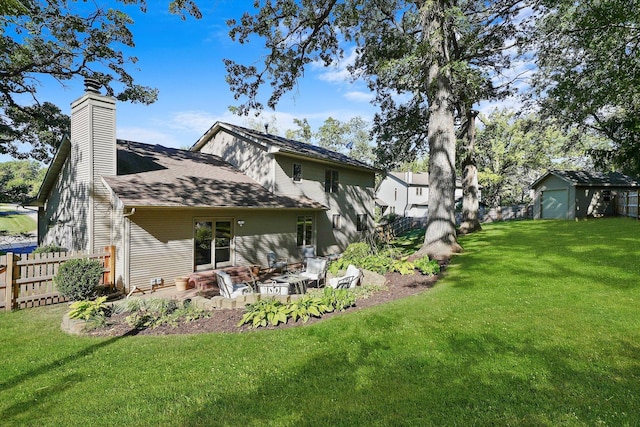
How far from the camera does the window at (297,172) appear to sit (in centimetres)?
1565

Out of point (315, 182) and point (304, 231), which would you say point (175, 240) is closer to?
point (304, 231)

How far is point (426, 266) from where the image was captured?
9406 millimetres

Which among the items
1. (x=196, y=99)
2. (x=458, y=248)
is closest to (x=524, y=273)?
(x=458, y=248)

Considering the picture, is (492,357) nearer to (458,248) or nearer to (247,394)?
(247,394)

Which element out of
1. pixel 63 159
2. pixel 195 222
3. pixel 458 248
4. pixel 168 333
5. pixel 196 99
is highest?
pixel 196 99

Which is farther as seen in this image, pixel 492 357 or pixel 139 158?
pixel 139 158

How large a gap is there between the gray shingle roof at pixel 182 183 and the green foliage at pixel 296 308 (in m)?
5.17

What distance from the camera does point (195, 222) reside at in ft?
36.2

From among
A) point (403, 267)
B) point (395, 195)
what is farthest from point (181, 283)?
point (395, 195)

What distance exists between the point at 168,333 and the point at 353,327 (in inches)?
144

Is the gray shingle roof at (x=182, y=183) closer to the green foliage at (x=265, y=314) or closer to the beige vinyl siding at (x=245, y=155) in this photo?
the beige vinyl siding at (x=245, y=155)

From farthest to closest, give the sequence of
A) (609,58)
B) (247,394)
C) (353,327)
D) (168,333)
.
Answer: (609,58), (168,333), (353,327), (247,394)

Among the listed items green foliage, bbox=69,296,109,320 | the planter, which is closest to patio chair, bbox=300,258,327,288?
the planter

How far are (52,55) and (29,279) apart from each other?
11.5 metres
